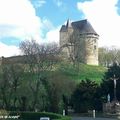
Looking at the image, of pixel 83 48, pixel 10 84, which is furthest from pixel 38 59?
pixel 83 48

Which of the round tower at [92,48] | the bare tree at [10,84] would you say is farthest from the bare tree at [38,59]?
the round tower at [92,48]

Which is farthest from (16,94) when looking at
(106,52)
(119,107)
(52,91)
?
(106,52)

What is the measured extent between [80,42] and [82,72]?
804 centimetres

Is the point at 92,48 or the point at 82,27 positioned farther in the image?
the point at 82,27

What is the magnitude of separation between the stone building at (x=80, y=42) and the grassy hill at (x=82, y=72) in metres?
2.69

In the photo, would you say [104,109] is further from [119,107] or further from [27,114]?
[27,114]

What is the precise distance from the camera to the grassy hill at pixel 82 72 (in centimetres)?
10075

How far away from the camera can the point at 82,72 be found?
11506cm

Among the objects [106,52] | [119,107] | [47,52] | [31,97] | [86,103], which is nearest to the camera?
[119,107]

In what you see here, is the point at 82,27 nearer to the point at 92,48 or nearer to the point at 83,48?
the point at 92,48

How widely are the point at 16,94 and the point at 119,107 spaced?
63.5 ft

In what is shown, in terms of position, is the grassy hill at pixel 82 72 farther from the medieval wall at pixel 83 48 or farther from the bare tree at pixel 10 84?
the bare tree at pixel 10 84

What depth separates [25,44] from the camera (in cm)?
8581

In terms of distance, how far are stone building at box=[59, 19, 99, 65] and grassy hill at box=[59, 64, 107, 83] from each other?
8.84 ft
